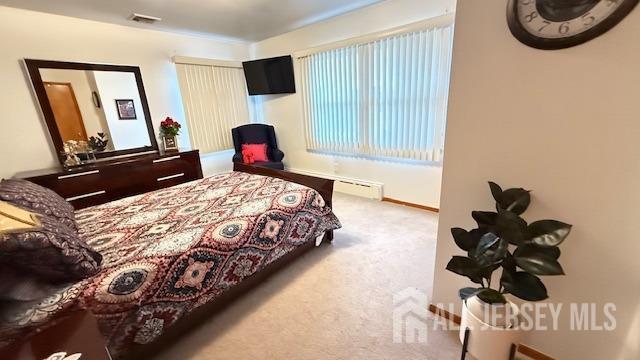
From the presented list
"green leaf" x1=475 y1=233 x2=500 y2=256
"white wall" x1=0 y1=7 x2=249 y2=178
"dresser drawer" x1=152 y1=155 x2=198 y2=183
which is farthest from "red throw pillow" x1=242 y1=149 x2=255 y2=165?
"green leaf" x1=475 y1=233 x2=500 y2=256

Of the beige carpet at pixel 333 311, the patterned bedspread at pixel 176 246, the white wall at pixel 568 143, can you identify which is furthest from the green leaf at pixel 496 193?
the patterned bedspread at pixel 176 246

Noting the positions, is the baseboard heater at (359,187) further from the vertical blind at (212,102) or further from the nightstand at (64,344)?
the nightstand at (64,344)

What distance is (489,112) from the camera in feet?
4.05

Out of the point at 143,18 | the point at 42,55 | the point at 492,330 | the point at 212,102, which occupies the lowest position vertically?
the point at 492,330

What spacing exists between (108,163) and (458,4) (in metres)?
3.69

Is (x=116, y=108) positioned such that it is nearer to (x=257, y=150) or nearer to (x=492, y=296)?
(x=257, y=150)

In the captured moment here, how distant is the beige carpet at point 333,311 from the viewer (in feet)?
4.76

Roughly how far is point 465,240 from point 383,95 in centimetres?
250

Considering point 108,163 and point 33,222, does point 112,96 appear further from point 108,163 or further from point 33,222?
point 33,222

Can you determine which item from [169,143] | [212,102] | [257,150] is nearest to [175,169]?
[169,143]

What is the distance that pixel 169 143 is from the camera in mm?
3725

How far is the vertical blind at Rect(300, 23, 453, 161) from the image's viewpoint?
2816mm

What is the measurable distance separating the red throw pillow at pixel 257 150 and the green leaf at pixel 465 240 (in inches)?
138

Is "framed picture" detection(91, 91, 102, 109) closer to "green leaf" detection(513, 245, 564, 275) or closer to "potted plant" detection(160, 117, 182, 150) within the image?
"potted plant" detection(160, 117, 182, 150)
